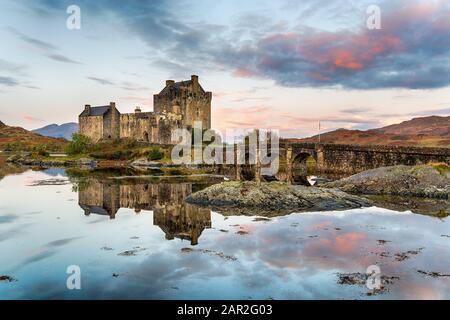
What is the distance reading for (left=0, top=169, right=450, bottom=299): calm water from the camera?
1113 cm

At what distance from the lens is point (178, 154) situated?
68.1 meters

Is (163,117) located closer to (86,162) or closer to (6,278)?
(86,162)

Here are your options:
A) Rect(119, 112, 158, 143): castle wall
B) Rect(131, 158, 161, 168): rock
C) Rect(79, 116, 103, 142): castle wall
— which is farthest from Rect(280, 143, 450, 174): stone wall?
Rect(79, 116, 103, 142): castle wall

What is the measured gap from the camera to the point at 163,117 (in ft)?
265

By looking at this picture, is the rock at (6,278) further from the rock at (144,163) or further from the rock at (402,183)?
the rock at (144,163)

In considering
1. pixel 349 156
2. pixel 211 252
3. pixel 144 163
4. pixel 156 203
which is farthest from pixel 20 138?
pixel 211 252

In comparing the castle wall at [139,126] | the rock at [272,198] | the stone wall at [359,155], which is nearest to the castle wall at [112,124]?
the castle wall at [139,126]

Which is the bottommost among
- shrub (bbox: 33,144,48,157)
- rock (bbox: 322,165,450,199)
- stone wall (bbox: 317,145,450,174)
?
rock (bbox: 322,165,450,199)

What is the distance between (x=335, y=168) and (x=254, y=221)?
35.1 meters

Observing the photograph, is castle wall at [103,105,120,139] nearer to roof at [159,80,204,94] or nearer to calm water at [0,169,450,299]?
roof at [159,80,204,94]

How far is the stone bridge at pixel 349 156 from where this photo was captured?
4272 cm

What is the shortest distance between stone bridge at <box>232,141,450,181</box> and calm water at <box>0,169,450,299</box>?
818 inches

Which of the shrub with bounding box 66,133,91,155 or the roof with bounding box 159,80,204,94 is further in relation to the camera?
the shrub with bounding box 66,133,91,155
